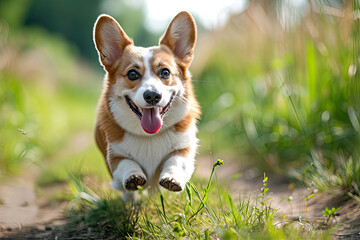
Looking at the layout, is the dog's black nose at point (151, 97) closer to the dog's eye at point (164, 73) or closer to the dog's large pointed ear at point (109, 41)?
the dog's eye at point (164, 73)

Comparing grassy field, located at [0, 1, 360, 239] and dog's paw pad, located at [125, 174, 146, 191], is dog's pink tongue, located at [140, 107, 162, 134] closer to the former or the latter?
dog's paw pad, located at [125, 174, 146, 191]

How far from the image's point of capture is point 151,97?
2.42 meters

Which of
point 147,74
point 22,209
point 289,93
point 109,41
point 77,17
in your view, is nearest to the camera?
point 147,74

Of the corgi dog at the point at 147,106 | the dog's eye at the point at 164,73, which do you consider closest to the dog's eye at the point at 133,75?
the corgi dog at the point at 147,106

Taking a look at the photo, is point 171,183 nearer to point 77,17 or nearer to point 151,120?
point 151,120

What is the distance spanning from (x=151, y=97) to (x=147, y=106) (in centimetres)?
7

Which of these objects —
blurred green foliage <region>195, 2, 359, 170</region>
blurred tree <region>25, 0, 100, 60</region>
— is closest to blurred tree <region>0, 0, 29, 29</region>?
blurred green foliage <region>195, 2, 359, 170</region>

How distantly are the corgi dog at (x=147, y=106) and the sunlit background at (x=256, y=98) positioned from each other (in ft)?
0.86

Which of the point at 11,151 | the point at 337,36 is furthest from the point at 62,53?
the point at 337,36

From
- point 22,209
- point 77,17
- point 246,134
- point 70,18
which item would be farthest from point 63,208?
point 77,17

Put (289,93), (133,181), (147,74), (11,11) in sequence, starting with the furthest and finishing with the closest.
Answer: (11,11), (289,93), (147,74), (133,181)

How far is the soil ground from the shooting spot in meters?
2.47

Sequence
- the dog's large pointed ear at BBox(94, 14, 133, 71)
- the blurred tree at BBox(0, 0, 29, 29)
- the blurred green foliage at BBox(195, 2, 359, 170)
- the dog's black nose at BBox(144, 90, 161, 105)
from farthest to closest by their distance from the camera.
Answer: the blurred tree at BBox(0, 0, 29, 29) < the blurred green foliage at BBox(195, 2, 359, 170) < the dog's large pointed ear at BBox(94, 14, 133, 71) < the dog's black nose at BBox(144, 90, 161, 105)

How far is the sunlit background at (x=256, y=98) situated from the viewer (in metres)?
3.56
